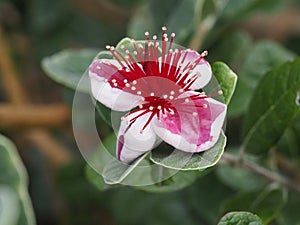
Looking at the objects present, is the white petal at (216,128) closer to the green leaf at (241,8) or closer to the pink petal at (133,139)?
the pink petal at (133,139)

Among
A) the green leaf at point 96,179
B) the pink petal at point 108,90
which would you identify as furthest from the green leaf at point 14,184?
the pink petal at point 108,90

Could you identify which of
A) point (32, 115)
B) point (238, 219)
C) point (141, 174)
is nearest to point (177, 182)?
point (141, 174)

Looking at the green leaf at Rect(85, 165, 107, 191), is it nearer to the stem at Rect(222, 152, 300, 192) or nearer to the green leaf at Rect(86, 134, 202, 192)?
the green leaf at Rect(86, 134, 202, 192)

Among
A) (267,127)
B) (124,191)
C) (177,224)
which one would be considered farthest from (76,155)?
(267,127)

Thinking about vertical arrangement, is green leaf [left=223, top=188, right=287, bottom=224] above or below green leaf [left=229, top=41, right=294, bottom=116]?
below

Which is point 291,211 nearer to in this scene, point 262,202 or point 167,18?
point 262,202

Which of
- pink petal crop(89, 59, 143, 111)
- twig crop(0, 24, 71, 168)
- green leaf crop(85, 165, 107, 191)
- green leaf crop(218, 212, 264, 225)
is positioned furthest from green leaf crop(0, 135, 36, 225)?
twig crop(0, 24, 71, 168)

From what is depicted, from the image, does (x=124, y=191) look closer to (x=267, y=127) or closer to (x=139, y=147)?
(x=267, y=127)
